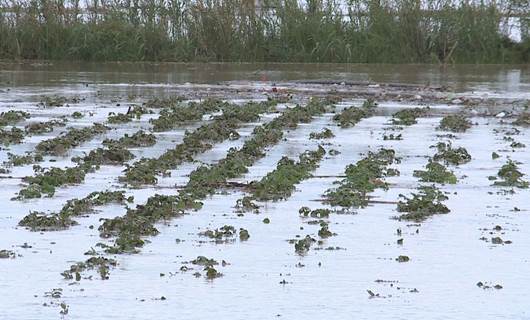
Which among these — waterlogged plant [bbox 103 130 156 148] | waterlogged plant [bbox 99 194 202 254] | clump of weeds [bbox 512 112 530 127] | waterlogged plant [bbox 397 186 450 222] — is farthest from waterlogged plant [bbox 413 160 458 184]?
clump of weeds [bbox 512 112 530 127]

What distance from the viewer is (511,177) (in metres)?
12.2

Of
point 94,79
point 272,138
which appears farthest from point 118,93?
point 272,138

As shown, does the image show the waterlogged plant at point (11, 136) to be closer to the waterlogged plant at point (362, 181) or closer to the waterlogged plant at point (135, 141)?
the waterlogged plant at point (135, 141)

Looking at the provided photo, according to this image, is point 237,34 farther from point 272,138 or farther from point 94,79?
point 272,138

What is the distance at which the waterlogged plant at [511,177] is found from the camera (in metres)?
12.0

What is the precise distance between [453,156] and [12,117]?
6.26 metres

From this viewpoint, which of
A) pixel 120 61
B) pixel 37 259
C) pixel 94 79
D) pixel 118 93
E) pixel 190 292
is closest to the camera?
pixel 190 292

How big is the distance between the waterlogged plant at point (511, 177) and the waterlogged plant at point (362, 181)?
1.01 meters

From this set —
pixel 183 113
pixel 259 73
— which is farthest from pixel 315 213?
pixel 259 73

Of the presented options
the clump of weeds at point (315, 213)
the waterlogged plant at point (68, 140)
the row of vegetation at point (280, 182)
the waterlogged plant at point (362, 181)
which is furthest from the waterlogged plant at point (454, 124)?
the clump of weeds at point (315, 213)

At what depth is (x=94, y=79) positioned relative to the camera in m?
25.8

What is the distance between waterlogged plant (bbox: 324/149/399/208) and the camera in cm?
1095

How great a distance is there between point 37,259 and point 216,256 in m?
1.16

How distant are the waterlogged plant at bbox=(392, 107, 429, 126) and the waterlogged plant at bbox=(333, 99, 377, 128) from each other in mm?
463
